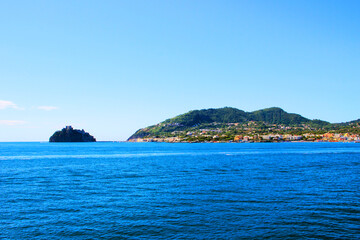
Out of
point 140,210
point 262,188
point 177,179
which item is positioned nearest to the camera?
point 140,210

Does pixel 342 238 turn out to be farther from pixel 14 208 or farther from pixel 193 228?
pixel 14 208

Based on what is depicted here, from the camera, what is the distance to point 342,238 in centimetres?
2209

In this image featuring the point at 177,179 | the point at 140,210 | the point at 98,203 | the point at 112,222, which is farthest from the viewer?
the point at 177,179

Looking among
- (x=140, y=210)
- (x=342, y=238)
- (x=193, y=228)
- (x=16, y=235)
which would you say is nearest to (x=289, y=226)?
(x=342, y=238)

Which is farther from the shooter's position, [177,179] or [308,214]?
[177,179]

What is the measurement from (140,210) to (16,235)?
11931 mm

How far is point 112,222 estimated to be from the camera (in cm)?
2622

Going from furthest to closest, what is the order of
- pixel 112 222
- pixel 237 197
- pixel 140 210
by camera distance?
pixel 237 197 → pixel 140 210 → pixel 112 222

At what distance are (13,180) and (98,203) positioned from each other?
29.5 metres

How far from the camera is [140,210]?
30062 mm

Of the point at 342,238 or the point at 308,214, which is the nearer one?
the point at 342,238

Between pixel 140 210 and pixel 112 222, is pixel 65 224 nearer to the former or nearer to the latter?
pixel 112 222

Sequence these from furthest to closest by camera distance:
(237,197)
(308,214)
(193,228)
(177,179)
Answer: (177,179) < (237,197) < (308,214) < (193,228)

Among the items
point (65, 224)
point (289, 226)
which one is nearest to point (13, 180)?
point (65, 224)
